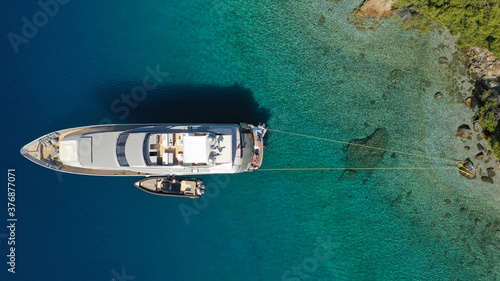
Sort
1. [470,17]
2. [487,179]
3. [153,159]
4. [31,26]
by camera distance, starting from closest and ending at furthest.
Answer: [153,159]
[470,17]
[487,179]
[31,26]

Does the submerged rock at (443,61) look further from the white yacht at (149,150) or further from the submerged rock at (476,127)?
the white yacht at (149,150)

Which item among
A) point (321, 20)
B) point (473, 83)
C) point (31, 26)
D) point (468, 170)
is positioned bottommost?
point (468, 170)

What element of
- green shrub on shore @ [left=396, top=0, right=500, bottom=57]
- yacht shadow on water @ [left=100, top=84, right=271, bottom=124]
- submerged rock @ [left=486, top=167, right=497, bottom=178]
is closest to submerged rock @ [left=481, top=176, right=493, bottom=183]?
submerged rock @ [left=486, top=167, right=497, bottom=178]

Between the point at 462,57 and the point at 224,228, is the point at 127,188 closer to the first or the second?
the point at 224,228

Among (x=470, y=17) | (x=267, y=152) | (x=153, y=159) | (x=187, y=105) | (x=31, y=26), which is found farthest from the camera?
(x=31, y=26)

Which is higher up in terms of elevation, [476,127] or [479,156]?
[476,127]

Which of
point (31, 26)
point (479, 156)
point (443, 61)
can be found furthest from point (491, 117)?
point (31, 26)

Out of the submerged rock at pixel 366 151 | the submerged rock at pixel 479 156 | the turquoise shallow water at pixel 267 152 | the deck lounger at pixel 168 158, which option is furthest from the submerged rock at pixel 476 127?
the deck lounger at pixel 168 158

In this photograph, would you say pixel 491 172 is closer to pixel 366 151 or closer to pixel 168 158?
pixel 366 151

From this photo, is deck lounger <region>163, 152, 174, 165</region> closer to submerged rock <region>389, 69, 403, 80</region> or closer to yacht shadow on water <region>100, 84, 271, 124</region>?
yacht shadow on water <region>100, 84, 271, 124</region>
